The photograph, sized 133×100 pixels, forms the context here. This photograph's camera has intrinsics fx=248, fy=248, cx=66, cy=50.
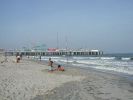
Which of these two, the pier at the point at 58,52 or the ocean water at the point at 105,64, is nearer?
the ocean water at the point at 105,64

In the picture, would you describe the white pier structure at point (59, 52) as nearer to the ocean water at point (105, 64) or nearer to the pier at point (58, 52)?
the pier at point (58, 52)

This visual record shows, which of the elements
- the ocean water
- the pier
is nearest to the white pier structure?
the pier

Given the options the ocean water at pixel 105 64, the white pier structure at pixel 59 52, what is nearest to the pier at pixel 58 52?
the white pier structure at pixel 59 52

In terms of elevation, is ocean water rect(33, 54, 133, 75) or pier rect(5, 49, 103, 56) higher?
pier rect(5, 49, 103, 56)

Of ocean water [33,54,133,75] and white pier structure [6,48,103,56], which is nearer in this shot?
ocean water [33,54,133,75]

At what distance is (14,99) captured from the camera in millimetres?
8344

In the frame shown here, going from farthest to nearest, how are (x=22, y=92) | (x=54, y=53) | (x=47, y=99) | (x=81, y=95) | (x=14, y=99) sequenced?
(x=54, y=53) < (x=81, y=95) < (x=22, y=92) < (x=47, y=99) < (x=14, y=99)

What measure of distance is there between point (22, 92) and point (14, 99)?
1.39 m

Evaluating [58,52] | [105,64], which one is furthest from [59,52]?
[105,64]

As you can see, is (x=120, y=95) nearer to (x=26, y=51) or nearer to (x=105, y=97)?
(x=105, y=97)

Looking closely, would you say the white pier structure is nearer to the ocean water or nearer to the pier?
the pier

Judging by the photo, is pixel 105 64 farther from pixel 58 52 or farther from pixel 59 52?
pixel 59 52

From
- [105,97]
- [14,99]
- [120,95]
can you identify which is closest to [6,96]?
[14,99]

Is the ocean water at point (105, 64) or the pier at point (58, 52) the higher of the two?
the pier at point (58, 52)
